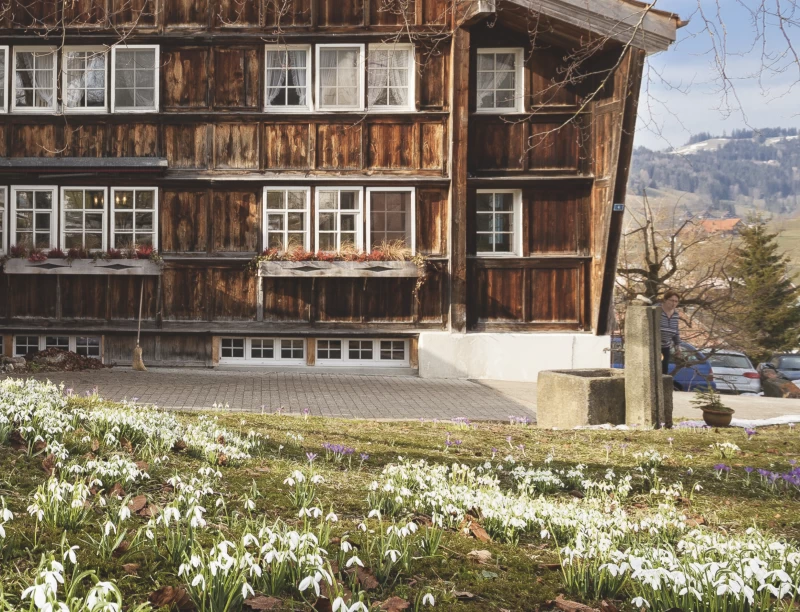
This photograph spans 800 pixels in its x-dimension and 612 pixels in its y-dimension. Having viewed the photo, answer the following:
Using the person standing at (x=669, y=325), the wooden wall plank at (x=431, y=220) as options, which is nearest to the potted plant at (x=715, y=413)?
the person standing at (x=669, y=325)

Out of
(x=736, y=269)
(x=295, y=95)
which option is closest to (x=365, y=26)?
(x=295, y=95)

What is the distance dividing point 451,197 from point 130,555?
50.4 ft

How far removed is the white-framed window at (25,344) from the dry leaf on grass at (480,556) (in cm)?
1747

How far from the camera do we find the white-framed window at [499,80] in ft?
61.7

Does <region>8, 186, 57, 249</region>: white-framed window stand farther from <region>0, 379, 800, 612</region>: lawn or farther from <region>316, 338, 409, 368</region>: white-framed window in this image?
<region>0, 379, 800, 612</region>: lawn

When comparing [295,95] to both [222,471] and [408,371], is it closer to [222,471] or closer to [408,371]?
[408,371]

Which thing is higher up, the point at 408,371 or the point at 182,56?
the point at 182,56

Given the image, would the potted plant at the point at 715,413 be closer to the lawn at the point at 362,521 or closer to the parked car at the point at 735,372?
the lawn at the point at 362,521

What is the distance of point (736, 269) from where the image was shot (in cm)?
4550

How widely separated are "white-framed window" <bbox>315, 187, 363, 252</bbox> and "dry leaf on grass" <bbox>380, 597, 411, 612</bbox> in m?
15.9

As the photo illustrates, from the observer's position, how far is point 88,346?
19266 millimetres

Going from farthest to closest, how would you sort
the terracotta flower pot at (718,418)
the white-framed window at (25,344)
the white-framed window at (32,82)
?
the white-framed window at (25,344)
the white-framed window at (32,82)
the terracotta flower pot at (718,418)

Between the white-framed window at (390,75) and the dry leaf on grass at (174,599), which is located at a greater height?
the white-framed window at (390,75)

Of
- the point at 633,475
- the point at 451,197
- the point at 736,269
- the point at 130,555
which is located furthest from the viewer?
the point at 736,269
